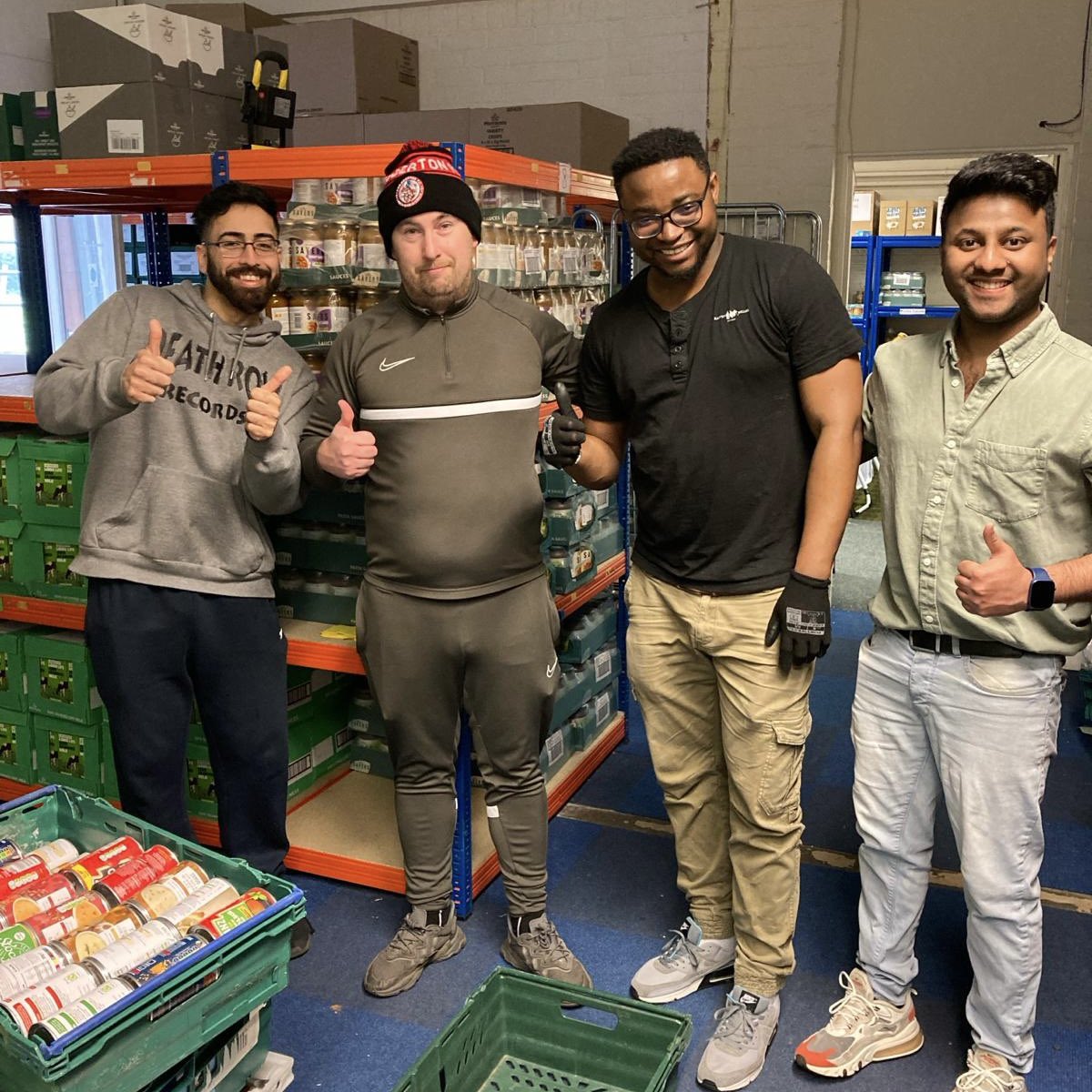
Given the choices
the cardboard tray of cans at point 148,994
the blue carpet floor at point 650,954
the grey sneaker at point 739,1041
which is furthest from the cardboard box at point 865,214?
the cardboard tray of cans at point 148,994

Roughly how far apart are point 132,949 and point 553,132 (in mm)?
4992

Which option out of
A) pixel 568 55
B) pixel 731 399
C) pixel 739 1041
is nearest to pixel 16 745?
pixel 739 1041

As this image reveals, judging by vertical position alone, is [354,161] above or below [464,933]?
above

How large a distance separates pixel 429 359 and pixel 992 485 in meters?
1.23

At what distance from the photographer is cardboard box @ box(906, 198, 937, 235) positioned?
26.2 ft

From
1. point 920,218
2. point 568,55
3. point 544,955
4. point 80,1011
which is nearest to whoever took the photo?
point 80,1011

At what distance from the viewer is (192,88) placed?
348cm

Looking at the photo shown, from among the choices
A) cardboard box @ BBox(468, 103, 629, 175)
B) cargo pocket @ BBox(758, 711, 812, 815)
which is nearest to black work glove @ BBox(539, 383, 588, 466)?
cargo pocket @ BBox(758, 711, 812, 815)

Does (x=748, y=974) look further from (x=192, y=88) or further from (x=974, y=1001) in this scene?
(x=192, y=88)

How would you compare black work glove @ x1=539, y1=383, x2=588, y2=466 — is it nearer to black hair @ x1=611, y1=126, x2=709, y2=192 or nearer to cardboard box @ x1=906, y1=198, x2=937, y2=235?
black hair @ x1=611, y1=126, x2=709, y2=192

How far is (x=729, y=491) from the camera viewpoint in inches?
90.2

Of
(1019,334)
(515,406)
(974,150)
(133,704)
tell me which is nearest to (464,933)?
(133,704)

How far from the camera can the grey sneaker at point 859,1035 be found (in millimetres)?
2357

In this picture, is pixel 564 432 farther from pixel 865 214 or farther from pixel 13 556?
pixel 865 214
